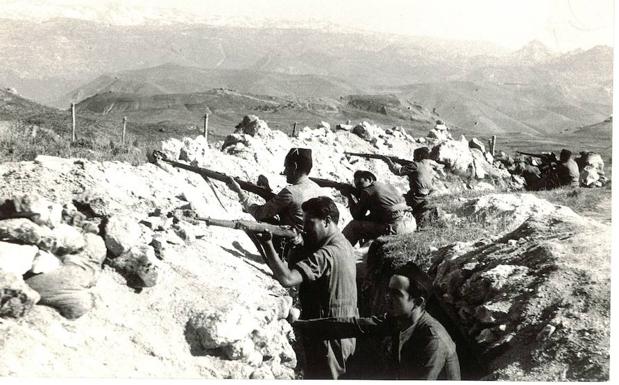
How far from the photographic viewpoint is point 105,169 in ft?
24.7

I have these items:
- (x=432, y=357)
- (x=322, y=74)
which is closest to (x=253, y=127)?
(x=432, y=357)

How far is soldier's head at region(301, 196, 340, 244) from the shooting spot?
421 centimetres

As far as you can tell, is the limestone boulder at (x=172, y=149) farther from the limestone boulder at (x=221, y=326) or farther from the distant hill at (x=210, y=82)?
the distant hill at (x=210, y=82)

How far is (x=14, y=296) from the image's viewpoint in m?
4.31

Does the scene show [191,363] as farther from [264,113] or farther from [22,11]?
A: [264,113]

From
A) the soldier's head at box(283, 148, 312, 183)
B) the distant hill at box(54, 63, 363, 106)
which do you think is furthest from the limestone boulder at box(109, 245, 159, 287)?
the distant hill at box(54, 63, 363, 106)

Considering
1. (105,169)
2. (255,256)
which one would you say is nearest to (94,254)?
(105,169)

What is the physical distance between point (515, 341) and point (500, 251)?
5.66 feet

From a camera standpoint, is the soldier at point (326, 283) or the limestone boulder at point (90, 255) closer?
the soldier at point (326, 283)

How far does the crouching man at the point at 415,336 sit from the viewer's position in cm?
333

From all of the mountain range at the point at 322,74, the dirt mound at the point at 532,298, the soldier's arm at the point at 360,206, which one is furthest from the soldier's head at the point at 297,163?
the mountain range at the point at 322,74

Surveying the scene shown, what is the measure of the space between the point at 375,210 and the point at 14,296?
4.99 meters

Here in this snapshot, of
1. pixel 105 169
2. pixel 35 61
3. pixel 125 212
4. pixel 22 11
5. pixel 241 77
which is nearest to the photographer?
pixel 125 212

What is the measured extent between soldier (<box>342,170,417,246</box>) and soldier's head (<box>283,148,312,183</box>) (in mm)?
2474
